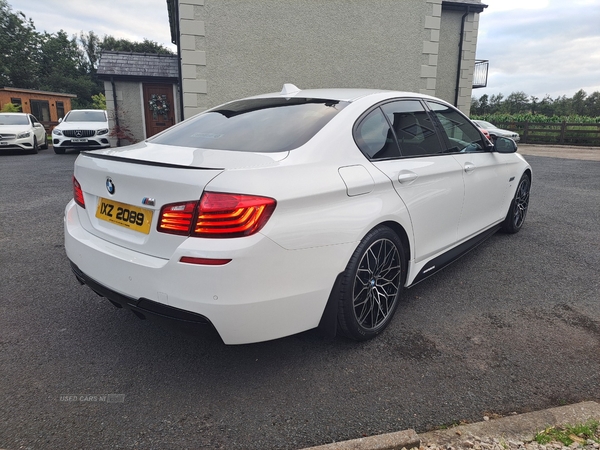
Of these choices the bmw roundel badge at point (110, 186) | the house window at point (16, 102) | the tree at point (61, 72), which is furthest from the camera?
the tree at point (61, 72)

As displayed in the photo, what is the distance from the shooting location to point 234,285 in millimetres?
1899

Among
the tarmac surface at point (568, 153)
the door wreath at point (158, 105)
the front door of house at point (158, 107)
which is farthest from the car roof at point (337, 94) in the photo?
the tarmac surface at point (568, 153)

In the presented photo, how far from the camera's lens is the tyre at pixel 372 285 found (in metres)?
2.36

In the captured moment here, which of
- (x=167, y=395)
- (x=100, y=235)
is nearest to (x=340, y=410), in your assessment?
(x=167, y=395)

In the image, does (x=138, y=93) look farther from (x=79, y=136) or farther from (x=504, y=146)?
(x=504, y=146)

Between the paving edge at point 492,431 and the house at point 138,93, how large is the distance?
15104 mm

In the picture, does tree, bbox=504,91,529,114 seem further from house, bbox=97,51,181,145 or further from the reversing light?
the reversing light

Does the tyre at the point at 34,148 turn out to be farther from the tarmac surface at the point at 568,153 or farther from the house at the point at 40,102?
the tarmac surface at the point at 568,153

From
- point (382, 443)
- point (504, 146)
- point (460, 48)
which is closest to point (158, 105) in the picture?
point (460, 48)

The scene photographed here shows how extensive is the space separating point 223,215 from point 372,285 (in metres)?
1.11

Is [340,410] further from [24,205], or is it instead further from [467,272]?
[24,205]

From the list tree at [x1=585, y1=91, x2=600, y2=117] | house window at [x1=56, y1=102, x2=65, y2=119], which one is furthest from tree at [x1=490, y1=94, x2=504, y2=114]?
house window at [x1=56, y1=102, x2=65, y2=119]

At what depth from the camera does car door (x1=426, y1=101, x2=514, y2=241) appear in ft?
11.4

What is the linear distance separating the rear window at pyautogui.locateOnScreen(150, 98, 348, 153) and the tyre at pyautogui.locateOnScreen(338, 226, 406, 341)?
723 mm
